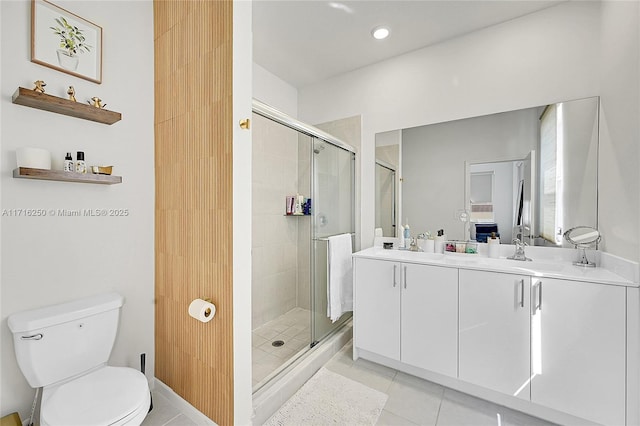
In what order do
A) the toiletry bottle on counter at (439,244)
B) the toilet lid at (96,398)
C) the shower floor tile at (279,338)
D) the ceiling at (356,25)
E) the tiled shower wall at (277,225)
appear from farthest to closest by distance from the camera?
the tiled shower wall at (277,225) → the toiletry bottle on counter at (439,244) → the shower floor tile at (279,338) → the ceiling at (356,25) → the toilet lid at (96,398)

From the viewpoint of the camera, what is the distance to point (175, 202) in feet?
5.31

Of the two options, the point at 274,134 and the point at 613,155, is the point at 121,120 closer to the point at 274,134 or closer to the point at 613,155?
the point at 274,134

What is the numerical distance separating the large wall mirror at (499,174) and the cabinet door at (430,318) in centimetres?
58

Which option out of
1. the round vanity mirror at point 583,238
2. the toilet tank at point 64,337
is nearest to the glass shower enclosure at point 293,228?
the toilet tank at point 64,337

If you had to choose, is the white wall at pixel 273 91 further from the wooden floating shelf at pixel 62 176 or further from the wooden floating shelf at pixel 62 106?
the wooden floating shelf at pixel 62 176

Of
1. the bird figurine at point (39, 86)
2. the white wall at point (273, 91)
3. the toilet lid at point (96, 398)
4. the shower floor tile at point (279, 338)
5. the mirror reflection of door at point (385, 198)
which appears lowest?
the shower floor tile at point (279, 338)

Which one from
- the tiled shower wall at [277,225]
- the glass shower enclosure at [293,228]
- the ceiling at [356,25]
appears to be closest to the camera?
the ceiling at [356,25]

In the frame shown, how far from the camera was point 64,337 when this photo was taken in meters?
1.28

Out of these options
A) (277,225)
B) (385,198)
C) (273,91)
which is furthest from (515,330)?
(273,91)

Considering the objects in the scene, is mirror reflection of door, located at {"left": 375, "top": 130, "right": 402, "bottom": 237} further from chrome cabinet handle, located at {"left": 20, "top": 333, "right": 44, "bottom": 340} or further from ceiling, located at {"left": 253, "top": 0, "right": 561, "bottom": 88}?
chrome cabinet handle, located at {"left": 20, "top": 333, "right": 44, "bottom": 340}

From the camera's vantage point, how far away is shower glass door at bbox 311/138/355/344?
2.38m

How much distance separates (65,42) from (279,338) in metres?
2.54

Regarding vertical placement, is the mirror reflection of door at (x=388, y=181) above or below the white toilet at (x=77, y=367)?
above

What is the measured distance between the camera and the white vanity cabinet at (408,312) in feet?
5.90
